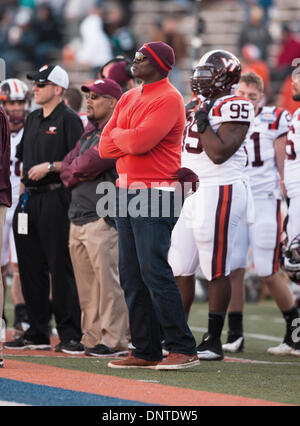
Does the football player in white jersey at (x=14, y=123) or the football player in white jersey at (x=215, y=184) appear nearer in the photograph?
the football player in white jersey at (x=215, y=184)

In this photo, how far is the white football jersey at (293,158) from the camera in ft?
25.9

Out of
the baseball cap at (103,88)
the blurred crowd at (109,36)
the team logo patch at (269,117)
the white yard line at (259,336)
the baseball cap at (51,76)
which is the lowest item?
the white yard line at (259,336)

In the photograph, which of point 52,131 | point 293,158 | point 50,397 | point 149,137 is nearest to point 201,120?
point 149,137

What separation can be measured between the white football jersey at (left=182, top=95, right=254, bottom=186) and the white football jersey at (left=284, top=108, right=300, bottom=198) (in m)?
0.67

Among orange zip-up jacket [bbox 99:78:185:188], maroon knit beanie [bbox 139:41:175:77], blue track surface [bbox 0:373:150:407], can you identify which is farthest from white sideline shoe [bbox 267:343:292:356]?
blue track surface [bbox 0:373:150:407]

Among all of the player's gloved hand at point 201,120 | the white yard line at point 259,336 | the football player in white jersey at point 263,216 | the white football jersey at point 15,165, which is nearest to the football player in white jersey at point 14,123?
the white football jersey at point 15,165

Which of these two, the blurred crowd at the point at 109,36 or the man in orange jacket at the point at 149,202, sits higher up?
the blurred crowd at the point at 109,36

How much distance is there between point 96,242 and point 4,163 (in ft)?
4.19

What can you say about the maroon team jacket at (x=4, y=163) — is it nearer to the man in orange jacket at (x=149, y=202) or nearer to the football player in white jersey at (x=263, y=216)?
the man in orange jacket at (x=149, y=202)

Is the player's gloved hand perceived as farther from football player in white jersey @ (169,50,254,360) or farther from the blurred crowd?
the blurred crowd

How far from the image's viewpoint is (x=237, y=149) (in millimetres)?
7039

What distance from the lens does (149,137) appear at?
638 centimetres

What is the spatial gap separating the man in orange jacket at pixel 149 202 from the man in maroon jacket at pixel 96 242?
3.16ft
